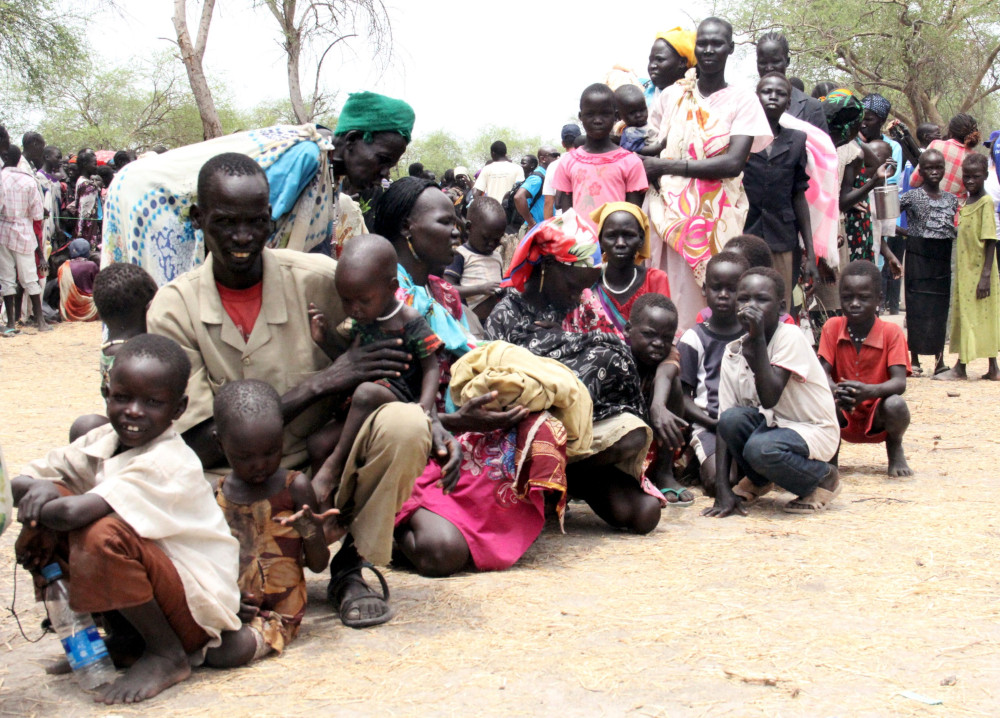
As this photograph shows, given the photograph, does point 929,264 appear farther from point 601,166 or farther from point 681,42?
point 601,166

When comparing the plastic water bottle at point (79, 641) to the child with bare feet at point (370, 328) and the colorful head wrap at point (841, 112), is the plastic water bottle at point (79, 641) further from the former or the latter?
the colorful head wrap at point (841, 112)

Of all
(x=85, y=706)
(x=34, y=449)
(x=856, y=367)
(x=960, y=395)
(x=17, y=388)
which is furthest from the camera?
(x=17, y=388)

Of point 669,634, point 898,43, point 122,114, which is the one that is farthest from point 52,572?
point 122,114

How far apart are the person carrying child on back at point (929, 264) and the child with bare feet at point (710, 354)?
4.60 m

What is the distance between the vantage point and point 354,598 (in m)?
3.31

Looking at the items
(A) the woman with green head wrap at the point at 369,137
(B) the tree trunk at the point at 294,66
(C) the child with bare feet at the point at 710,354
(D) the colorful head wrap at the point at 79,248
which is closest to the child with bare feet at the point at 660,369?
(C) the child with bare feet at the point at 710,354

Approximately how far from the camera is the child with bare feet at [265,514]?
294 centimetres

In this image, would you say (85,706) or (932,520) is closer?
(85,706)

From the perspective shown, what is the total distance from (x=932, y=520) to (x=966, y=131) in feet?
25.8

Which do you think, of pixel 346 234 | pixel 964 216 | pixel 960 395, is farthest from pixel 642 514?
pixel 964 216

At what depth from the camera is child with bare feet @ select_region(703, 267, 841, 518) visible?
455 centimetres

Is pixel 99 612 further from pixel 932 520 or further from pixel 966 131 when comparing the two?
pixel 966 131

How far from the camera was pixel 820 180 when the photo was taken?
271 inches

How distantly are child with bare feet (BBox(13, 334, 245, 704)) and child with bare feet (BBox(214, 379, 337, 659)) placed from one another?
0.13 m
